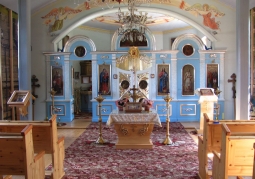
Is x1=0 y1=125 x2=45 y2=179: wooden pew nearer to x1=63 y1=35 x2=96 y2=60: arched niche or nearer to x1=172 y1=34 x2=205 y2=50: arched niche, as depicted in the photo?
x1=63 y1=35 x2=96 y2=60: arched niche

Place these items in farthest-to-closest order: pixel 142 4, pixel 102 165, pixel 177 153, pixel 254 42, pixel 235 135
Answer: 1. pixel 142 4
2. pixel 254 42
3. pixel 177 153
4. pixel 102 165
5. pixel 235 135

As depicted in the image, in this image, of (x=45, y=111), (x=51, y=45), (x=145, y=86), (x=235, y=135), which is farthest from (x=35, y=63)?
(x=235, y=135)

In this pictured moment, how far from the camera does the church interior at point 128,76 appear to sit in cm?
707

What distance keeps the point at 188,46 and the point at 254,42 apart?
258 cm

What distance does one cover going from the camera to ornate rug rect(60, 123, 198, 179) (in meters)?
5.28

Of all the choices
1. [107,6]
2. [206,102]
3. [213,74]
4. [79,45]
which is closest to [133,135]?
[206,102]

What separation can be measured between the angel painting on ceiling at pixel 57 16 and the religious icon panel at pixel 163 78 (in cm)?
406

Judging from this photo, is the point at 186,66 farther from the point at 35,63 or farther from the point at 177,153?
the point at 35,63

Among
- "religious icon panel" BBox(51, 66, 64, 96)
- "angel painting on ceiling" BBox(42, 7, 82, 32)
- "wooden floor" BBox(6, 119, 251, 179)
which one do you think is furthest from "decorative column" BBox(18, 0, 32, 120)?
"religious icon panel" BBox(51, 66, 64, 96)

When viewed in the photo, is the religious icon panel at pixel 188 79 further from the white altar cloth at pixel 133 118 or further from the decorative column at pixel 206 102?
the white altar cloth at pixel 133 118

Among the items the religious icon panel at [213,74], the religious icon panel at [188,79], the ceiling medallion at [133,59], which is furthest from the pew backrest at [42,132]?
the religious icon panel at [213,74]

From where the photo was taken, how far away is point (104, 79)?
1160 cm

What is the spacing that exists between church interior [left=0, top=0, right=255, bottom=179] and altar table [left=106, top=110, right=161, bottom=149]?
0.02 m

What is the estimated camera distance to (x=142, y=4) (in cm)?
1114
